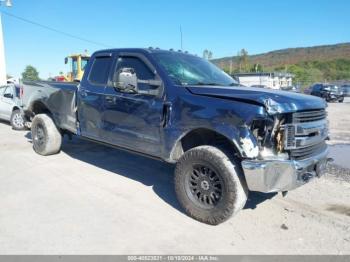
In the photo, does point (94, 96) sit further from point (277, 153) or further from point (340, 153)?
point (340, 153)

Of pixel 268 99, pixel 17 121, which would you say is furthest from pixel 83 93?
pixel 17 121

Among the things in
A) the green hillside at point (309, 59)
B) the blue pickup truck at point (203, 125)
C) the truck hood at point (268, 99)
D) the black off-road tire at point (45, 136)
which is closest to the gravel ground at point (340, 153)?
the blue pickup truck at point (203, 125)

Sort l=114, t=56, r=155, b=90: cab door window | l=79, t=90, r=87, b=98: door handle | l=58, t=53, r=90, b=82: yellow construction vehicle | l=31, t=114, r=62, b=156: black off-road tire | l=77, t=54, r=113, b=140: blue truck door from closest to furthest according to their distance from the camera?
l=114, t=56, r=155, b=90: cab door window → l=77, t=54, r=113, b=140: blue truck door → l=79, t=90, r=87, b=98: door handle → l=31, t=114, r=62, b=156: black off-road tire → l=58, t=53, r=90, b=82: yellow construction vehicle

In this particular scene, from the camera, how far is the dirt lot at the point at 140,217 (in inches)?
139

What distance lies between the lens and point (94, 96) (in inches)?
220

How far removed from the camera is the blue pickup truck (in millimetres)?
3682

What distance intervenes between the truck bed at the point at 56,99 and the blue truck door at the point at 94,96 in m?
0.28

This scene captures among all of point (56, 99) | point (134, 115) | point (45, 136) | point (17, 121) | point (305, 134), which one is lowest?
point (17, 121)

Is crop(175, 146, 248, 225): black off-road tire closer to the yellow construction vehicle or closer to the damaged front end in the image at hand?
the damaged front end

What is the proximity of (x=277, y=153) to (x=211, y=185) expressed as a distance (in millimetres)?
857

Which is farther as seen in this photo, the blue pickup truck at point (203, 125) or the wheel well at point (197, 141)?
the wheel well at point (197, 141)

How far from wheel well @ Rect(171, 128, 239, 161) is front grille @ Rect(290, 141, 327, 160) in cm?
75

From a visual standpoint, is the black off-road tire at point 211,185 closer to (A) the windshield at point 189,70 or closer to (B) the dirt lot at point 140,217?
(B) the dirt lot at point 140,217

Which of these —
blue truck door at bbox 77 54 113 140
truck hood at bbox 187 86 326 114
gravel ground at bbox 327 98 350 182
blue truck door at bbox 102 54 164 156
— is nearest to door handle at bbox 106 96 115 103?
blue truck door at bbox 102 54 164 156
